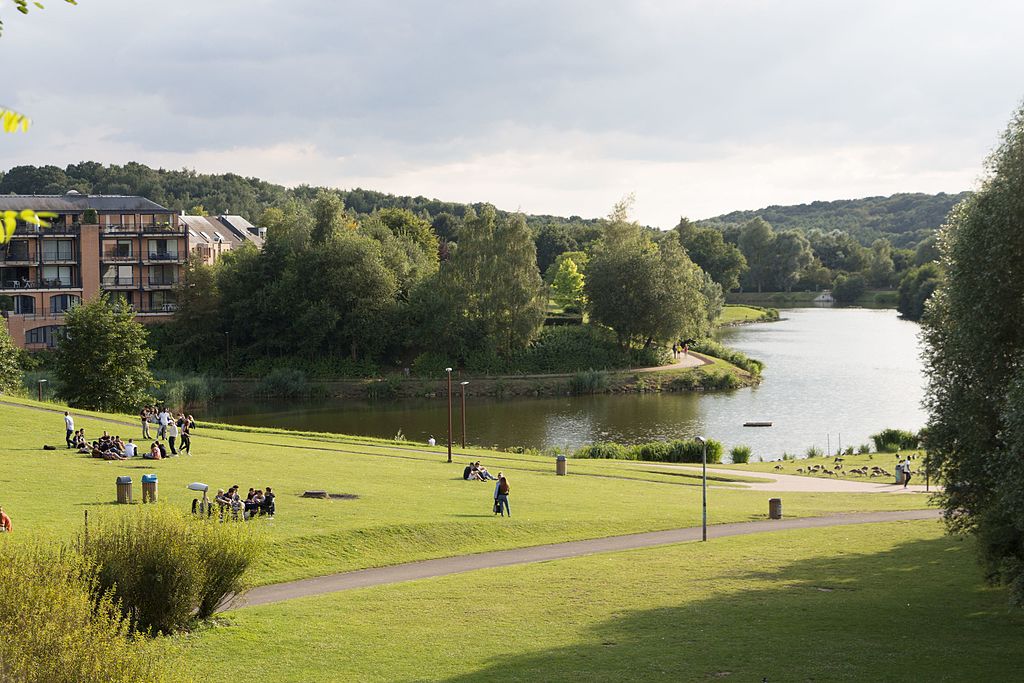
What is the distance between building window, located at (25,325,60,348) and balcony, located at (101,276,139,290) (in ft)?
20.0

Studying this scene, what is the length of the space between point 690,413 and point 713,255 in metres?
104

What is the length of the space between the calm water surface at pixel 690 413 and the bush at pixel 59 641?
5086 centimetres

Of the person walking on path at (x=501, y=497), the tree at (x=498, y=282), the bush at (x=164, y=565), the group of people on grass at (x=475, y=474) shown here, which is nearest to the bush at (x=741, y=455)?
the group of people on grass at (x=475, y=474)

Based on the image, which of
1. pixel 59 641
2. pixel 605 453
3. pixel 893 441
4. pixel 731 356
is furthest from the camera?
pixel 731 356

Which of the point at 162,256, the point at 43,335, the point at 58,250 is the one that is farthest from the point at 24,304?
the point at 162,256

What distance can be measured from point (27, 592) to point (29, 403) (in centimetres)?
4278

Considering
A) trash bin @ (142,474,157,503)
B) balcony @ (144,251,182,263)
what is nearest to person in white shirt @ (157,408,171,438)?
trash bin @ (142,474,157,503)

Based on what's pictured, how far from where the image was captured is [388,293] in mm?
97562

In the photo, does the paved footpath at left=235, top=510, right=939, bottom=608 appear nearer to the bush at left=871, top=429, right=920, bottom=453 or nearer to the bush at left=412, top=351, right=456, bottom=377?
the bush at left=871, top=429, right=920, bottom=453

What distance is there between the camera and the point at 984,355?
22.6m

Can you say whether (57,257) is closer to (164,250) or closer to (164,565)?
(164,250)

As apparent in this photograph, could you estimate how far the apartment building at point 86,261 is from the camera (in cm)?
9456

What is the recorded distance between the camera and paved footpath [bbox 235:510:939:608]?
2447cm

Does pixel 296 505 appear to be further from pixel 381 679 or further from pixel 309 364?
pixel 309 364
